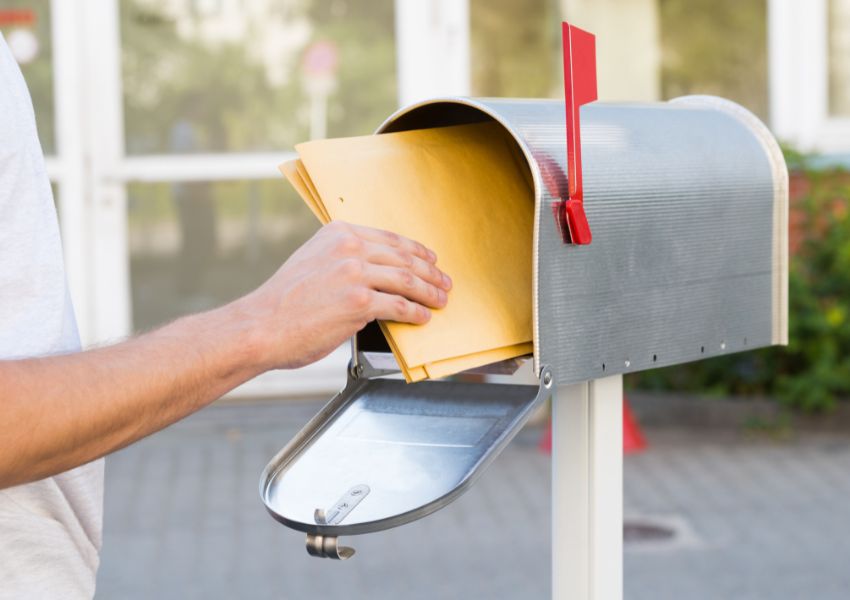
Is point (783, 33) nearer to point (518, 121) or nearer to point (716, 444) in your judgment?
point (716, 444)

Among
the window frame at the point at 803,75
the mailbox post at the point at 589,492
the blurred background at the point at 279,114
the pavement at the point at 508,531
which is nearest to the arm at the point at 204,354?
the mailbox post at the point at 589,492

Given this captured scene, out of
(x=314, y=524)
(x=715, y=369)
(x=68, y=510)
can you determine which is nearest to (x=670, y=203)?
(x=314, y=524)

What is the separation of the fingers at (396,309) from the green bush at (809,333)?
5303 millimetres

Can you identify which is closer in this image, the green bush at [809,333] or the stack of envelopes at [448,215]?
the stack of envelopes at [448,215]

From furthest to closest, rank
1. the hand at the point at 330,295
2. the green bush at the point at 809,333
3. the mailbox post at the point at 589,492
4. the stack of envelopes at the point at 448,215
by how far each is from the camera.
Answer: the green bush at the point at 809,333 < the mailbox post at the point at 589,492 < the stack of envelopes at the point at 448,215 < the hand at the point at 330,295

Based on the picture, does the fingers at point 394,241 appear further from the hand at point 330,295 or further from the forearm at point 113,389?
the forearm at point 113,389

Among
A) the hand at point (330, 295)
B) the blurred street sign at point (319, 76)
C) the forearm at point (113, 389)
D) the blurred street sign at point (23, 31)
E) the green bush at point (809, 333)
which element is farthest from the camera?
the blurred street sign at point (319, 76)

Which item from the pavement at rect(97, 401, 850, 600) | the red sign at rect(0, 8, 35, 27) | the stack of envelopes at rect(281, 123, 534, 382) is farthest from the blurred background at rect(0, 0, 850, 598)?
the stack of envelopes at rect(281, 123, 534, 382)

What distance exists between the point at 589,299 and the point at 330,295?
0.38m

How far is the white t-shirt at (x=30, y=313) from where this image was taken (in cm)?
147

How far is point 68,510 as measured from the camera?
1581mm

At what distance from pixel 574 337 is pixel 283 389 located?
5.81 meters

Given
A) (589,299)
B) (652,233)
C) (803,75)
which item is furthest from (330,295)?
(803,75)

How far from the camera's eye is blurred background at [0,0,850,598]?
6934 mm
